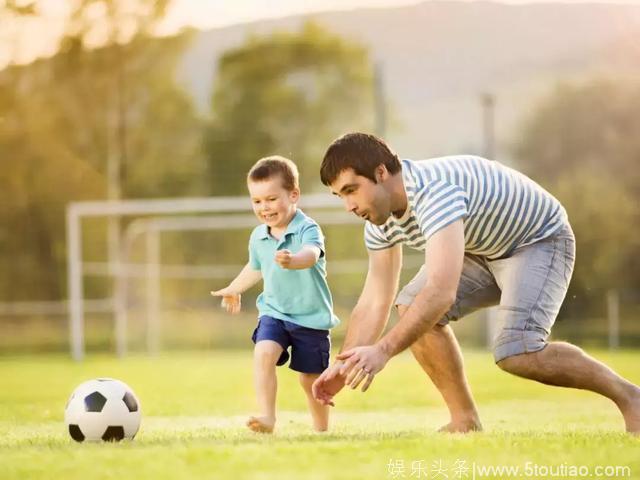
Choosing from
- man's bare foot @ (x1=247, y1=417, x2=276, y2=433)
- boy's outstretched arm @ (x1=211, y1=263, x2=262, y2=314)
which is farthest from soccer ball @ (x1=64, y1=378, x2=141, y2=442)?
boy's outstretched arm @ (x1=211, y1=263, x2=262, y2=314)

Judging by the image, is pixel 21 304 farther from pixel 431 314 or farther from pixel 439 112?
pixel 431 314

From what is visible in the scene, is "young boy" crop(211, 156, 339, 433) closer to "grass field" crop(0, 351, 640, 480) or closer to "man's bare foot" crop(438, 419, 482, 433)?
"grass field" crop(0, 351, 640, 480)

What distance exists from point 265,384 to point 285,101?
26.2m

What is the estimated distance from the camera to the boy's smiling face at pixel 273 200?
234 inches

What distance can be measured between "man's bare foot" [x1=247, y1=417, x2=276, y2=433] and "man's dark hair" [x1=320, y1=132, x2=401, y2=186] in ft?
3.80

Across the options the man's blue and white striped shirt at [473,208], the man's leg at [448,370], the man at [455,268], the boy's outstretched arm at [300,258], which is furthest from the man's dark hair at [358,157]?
A: the man's leg at [448,370]

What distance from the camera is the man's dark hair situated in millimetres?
5117

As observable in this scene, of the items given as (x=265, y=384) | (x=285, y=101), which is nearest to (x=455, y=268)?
(x=265, y=384)

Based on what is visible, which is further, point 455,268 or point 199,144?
point 199,144

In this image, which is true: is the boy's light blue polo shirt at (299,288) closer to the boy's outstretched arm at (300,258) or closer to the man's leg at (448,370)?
the boy's outstretched arm at (300,258)

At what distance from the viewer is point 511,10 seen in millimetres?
40281

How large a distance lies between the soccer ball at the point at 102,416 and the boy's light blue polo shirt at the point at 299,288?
88 cm

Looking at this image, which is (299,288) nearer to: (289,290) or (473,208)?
(289,290)

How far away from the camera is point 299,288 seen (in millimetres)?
6035
